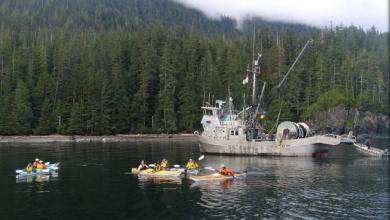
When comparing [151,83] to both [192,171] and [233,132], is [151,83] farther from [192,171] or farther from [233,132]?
[192,171]

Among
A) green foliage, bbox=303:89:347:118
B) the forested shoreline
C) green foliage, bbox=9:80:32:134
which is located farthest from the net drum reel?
green foliage, bbox=9:80:32:134

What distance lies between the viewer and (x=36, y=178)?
171ft

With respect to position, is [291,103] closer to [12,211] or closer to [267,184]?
[267,184]

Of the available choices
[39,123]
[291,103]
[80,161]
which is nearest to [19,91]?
[39,123]

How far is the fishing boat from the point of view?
72562 millimetres

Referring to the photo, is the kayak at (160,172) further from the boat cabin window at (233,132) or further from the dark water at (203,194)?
the boat cabin window at (233,132)

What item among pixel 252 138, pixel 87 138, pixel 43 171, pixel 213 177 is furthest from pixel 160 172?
pixel 87 138

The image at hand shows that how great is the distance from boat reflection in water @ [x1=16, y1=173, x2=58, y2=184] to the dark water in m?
0.12

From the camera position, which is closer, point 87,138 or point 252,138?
point 252,138

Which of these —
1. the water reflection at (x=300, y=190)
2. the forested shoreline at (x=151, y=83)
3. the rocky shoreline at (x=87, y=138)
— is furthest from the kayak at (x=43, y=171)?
the forested shoreline at (x=151, y=83)

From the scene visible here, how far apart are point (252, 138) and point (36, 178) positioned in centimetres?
3685

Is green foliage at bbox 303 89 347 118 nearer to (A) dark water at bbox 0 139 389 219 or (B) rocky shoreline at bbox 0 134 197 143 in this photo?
(B) rocky shoreline at bbox 0 134 197 143

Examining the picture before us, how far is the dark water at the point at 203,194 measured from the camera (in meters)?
35.5

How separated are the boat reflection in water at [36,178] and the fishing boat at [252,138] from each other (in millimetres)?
30537
